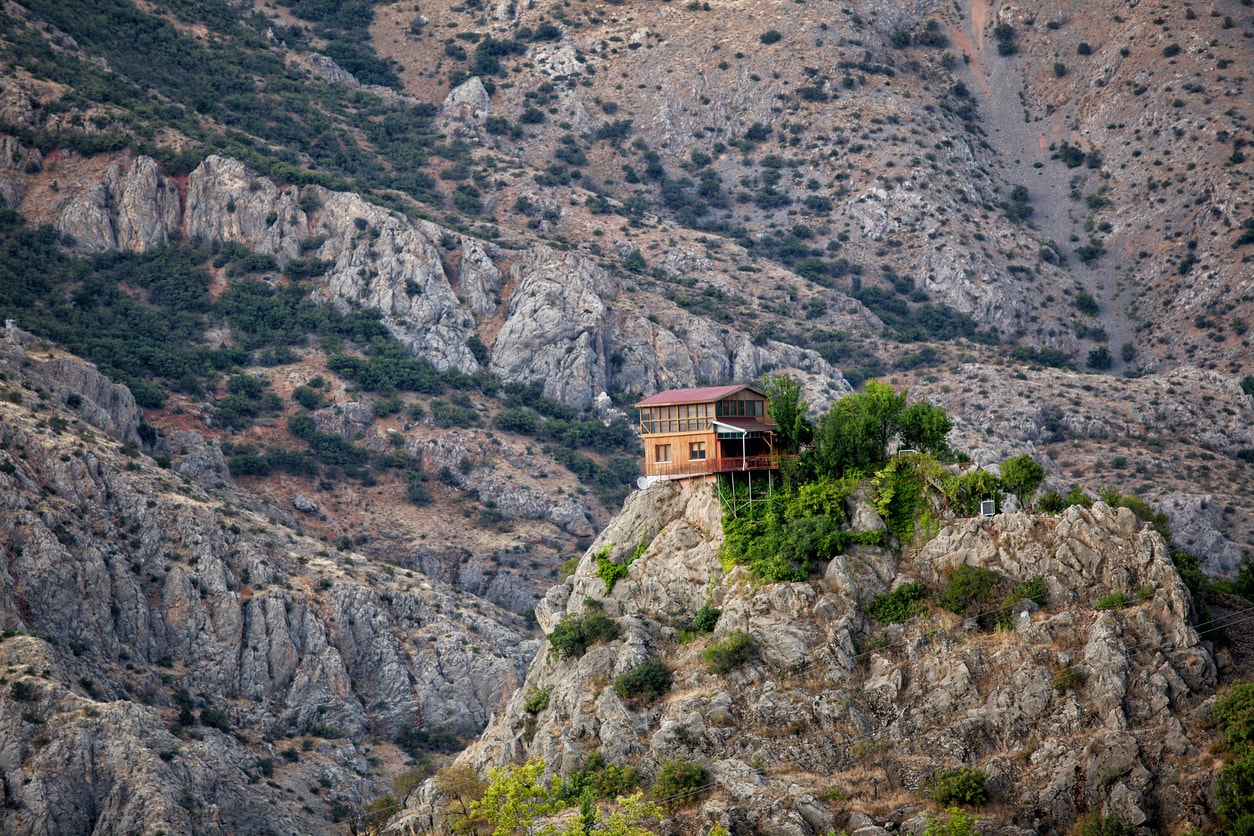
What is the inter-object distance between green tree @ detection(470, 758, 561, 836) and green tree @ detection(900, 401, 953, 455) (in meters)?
27.7

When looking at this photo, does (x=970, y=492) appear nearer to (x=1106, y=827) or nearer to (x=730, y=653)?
(x=730, y=653)

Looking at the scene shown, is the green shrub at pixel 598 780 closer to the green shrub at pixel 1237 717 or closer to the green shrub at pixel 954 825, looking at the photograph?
the green shrub at pixel 954 825

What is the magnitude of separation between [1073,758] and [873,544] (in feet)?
52.2

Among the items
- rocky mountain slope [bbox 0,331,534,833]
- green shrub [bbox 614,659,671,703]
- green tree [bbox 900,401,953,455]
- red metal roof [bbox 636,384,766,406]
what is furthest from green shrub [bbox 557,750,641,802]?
rocky mountain slope [bbox 0,331,534,833]

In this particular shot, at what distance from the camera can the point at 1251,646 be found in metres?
67.2

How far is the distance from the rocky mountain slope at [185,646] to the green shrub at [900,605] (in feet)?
149

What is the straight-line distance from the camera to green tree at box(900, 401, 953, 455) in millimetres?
80062

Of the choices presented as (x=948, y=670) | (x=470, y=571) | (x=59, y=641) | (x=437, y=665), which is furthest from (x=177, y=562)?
(x=948, y=670)

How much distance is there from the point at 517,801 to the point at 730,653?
1306 cm

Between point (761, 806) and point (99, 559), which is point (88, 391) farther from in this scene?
point (761, 806)

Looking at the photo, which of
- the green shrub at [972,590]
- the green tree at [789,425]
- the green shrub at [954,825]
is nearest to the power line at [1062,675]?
the green shrub at [972,590]

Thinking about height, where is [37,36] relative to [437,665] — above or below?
above

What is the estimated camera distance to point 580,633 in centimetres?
7981

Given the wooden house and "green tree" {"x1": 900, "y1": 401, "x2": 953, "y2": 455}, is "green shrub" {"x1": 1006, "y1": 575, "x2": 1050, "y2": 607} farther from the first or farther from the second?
the wooden house
